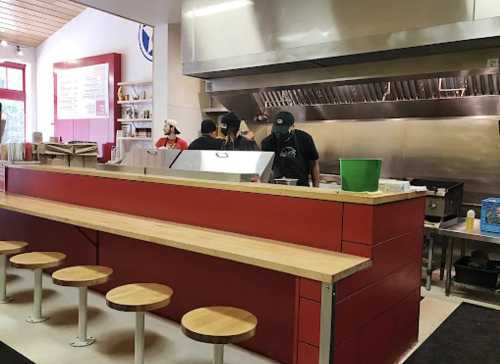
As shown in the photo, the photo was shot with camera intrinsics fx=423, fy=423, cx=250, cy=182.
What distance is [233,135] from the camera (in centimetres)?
411

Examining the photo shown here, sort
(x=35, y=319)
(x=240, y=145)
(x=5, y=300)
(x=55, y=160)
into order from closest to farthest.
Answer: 1. (x=35, y=319)
2. (x=5, y=300)
3. (x=240, y=145)
4. (x=55, y=160)

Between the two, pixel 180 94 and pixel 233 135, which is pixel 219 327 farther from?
pixel 180 94

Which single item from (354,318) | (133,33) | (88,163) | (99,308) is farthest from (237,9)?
(133,33)

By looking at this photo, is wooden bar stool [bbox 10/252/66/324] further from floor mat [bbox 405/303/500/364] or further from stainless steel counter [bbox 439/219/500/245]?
stainless steel counter [bbox 439/219/500/245]

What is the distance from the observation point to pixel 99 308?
3299 mm

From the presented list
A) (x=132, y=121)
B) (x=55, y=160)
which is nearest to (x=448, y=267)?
(x=55, y=160)

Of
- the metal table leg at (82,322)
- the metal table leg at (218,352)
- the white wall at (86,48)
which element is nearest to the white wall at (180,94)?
the white wall at (86,48)

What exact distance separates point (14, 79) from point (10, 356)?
9.00 m

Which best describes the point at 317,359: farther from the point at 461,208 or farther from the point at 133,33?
the point at 133,33

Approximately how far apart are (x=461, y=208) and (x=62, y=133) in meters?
8.13

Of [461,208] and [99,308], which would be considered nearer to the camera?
[99,308]

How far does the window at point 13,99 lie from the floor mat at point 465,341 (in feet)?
31.1

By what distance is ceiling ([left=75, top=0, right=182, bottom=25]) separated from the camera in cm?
485

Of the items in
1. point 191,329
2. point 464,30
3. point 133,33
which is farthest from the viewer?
point 133,33
